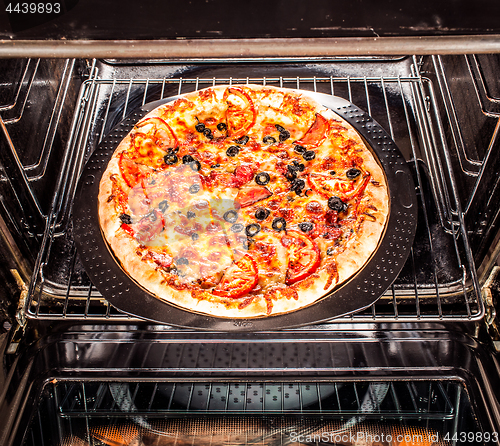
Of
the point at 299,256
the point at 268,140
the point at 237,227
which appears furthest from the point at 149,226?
the point at 268,140

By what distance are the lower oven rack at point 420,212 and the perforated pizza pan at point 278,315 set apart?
21cm

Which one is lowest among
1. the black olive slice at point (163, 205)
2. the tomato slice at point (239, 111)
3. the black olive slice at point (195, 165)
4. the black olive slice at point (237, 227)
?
the black olive slice at point (237, 227)

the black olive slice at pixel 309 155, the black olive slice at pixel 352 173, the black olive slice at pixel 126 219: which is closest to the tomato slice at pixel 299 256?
the black olive slice at pixel 352 173

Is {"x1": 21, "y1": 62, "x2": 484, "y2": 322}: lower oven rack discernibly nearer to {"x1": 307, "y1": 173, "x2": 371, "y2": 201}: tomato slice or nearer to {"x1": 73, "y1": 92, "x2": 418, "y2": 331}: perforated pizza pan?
{"x1": 73, "y1": 92, "x2": 418, "y2": 331}: perforated pizza pan

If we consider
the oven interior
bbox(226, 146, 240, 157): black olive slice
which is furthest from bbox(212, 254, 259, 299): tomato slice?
bbox(226, 146, 240, 157): black olive slice

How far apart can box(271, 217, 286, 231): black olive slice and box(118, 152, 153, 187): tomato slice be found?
99 cm

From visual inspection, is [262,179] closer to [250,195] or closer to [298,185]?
[250,195]

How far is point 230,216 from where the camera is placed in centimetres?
297

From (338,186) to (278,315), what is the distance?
1084 mm

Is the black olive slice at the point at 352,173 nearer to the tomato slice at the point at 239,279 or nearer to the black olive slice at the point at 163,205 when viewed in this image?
the tomato slice at the point at 239,279

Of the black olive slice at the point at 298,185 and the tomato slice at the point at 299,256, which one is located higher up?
the black olive slice at the point at 298,185

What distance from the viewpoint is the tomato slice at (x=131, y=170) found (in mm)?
3000

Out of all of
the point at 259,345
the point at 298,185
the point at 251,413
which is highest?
the point at 298,185

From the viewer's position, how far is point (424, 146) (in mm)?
3584
